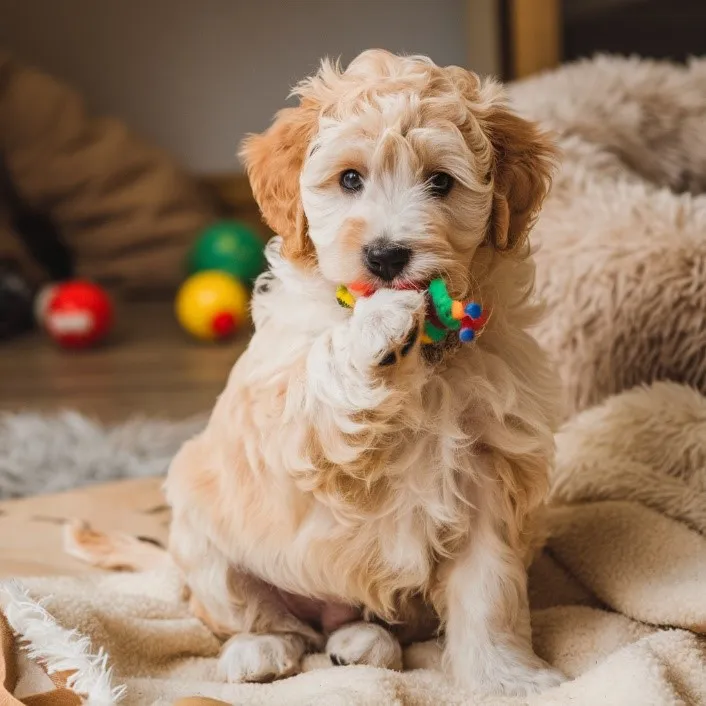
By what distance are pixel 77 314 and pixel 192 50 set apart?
1.70 m

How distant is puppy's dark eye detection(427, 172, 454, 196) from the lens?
171cm

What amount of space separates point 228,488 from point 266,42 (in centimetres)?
371

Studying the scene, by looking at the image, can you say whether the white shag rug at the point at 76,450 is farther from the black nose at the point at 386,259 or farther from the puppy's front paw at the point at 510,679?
the black nose at the point at 386,259

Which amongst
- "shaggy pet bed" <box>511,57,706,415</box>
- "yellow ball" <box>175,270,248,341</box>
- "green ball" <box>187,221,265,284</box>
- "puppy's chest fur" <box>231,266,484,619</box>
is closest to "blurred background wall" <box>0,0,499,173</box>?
"green ball" <box>187,221,265,284</box>

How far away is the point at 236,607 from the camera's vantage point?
2014 mm

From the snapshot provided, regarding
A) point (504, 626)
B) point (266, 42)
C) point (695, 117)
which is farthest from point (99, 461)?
point (266, 42)

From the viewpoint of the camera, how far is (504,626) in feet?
5.94

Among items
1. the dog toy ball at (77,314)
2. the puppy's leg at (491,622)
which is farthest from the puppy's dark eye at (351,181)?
the dog toy ball at (77,314)

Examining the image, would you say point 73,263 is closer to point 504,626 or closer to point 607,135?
point 607,135

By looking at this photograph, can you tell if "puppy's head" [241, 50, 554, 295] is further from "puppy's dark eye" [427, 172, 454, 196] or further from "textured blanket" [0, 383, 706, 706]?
"textured blanket" [0, 383, 706, 706]

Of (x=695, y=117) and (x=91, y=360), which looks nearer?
(x=695, y=117)

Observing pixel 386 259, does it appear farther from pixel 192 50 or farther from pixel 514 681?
pixel 192 50

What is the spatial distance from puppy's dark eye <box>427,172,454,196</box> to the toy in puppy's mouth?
164 mm

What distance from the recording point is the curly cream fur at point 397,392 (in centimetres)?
168
